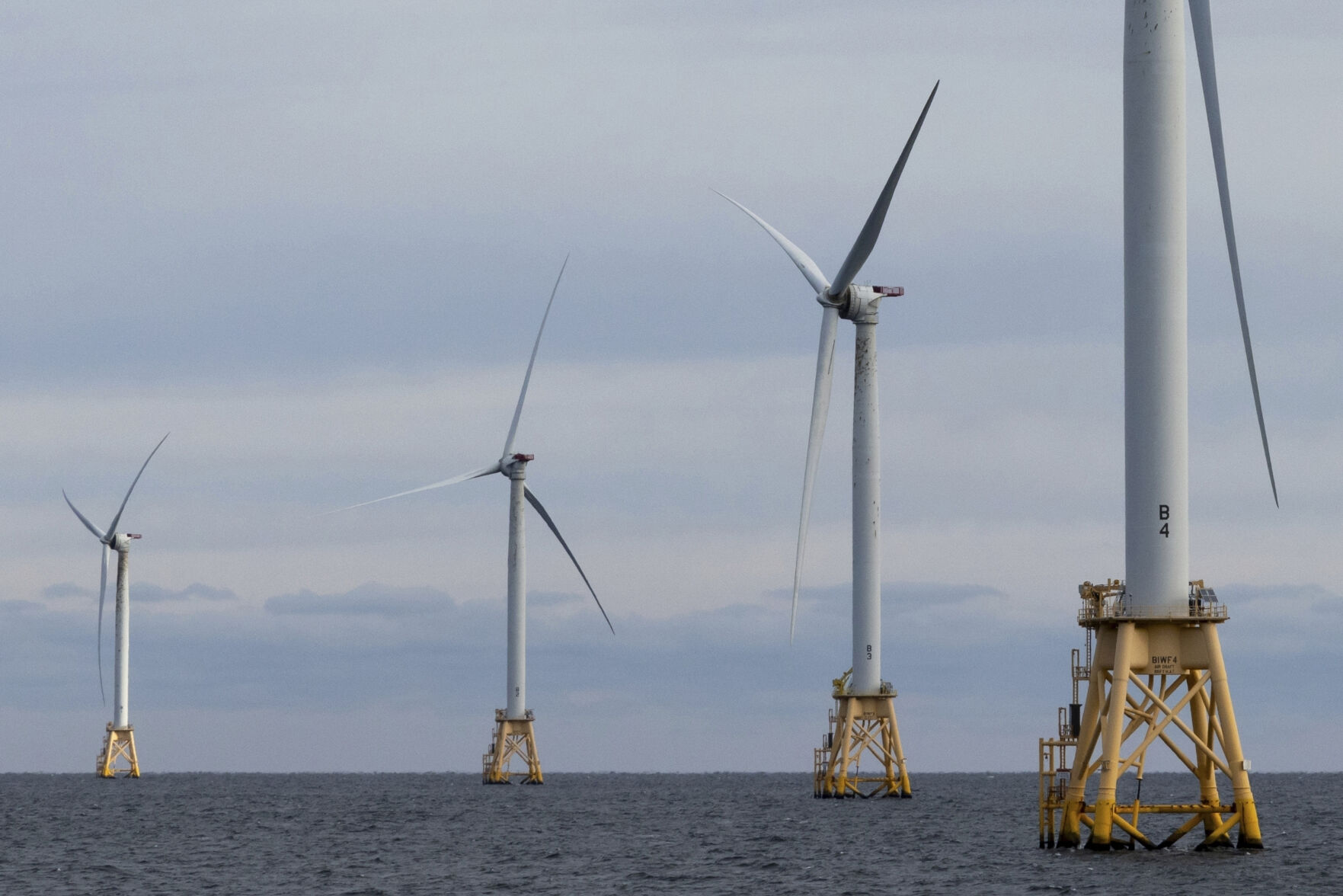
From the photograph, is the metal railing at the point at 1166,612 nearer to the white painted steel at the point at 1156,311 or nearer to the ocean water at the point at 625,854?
the white painted steel at the point at 1156,311

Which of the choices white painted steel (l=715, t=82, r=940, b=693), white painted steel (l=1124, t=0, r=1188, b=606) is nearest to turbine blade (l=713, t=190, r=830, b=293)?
white painted steel (l=715, t=82, r=940, b=693)

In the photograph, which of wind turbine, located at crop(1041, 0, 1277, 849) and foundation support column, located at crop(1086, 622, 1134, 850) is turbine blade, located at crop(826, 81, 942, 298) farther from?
foundation support column, located at crop(1086, 622, 1134, 850)

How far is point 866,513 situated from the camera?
129000 mm

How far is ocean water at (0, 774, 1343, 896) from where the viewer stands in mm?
75562

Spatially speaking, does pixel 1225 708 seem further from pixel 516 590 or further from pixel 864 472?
pixel 516 590

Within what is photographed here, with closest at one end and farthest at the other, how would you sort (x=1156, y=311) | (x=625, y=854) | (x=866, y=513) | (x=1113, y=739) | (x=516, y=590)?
(x=1113, y=739), (x=1156, y=311), (x=625, y=854), (x=866, y=513), (x=516, y=590)

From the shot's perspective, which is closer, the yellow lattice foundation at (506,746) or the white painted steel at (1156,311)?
the white painted steel at (1156,311)

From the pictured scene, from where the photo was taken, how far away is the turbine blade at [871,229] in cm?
8332

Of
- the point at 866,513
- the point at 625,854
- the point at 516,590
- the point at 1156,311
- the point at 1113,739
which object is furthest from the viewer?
the point at 516,590

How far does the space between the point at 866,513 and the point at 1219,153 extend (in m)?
60.8

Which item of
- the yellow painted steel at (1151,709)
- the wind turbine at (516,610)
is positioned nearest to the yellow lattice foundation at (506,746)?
the wind turbine at (516,610)

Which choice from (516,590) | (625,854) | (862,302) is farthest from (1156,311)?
(516,590)

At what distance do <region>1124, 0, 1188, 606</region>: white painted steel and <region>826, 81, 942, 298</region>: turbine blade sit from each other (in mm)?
9105

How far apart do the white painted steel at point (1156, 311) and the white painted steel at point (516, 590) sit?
10988cm
